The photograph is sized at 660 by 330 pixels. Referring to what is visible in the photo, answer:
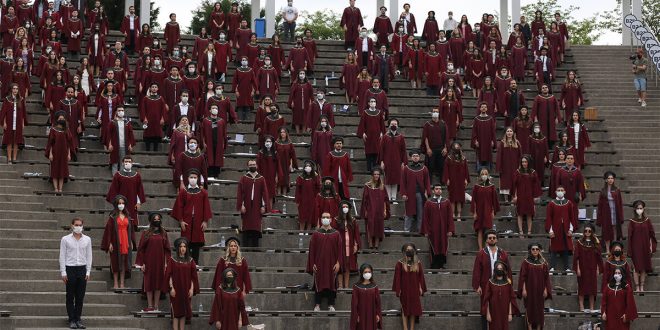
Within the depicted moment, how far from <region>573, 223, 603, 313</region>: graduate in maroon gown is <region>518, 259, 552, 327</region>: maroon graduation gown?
3.36ft

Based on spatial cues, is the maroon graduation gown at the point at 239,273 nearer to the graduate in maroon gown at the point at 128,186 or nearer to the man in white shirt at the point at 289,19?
the graduate in maroon gown at the point at 128,186

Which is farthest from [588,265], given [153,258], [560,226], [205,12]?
[205,12]

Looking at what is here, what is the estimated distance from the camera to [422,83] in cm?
3084

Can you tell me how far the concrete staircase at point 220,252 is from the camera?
21.2m

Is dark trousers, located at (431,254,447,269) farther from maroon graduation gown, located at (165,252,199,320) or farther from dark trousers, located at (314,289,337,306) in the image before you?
maroon graduation gown, located at (165,252,199,320)

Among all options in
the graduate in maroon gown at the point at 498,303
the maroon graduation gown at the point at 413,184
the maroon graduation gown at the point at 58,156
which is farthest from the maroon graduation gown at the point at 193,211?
the graduate in maroon gown at the point at 498,303

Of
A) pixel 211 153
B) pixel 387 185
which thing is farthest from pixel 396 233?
pixel 211 153

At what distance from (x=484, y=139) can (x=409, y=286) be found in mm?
6129

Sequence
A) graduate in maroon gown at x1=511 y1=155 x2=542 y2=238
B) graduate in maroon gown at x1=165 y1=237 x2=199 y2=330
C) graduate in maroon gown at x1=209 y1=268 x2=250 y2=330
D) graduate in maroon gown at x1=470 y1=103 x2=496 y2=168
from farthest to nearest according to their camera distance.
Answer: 1. graduate in maroon gown at x1=470 y1=103 x2=496 y2=168
2. graduate in maroon gown at x1=511 y1=155 x2=542 y2=238
3. graduate in maroon gown at x1=165 y1=237 x2=199 y2=330
4. graduate in maroon gown at x1=209 y1=268 x2=250 y2=330

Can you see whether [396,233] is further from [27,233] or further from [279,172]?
[27,233]

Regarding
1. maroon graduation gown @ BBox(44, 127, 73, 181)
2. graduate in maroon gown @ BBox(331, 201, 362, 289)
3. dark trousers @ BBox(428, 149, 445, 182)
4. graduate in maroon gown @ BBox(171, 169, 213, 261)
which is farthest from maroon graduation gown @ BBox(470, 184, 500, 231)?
maroon graduation gown @ BBox(44, 127, 73, 181)

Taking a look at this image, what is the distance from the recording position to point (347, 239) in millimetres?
22562

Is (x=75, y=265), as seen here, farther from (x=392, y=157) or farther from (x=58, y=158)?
(x=392, y=157)

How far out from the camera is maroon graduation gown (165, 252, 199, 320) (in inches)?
816
